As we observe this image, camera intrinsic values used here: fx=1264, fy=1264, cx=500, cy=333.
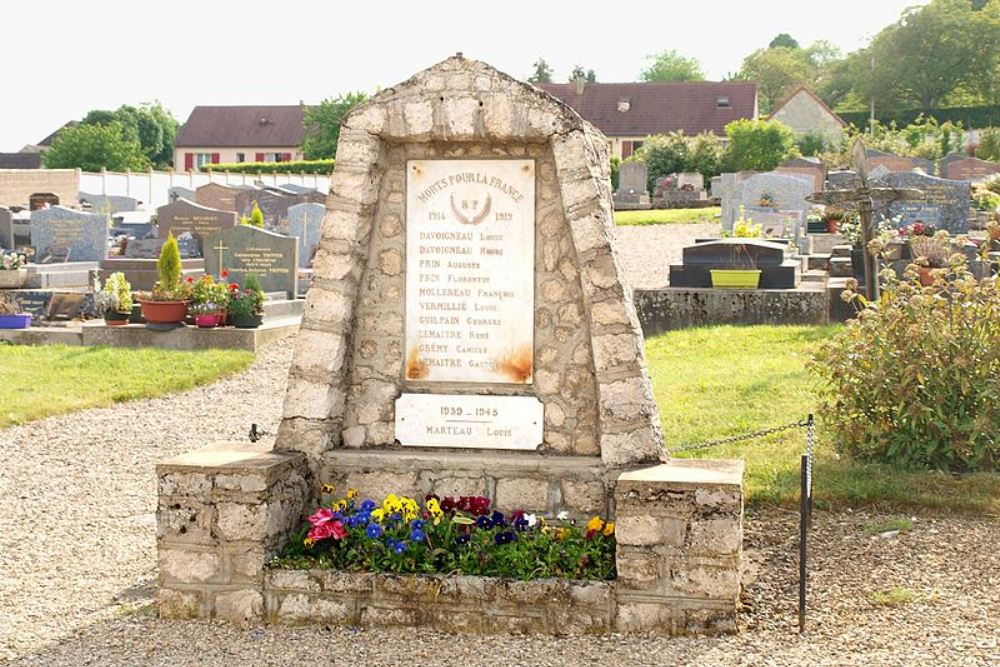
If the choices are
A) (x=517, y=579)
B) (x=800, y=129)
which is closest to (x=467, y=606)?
(x=517, y=579)

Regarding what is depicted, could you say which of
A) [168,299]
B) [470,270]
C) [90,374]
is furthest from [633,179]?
[470,270]

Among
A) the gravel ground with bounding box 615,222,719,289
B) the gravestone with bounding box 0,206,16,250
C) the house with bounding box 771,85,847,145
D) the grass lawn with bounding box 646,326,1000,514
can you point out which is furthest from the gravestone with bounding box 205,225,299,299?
the house with bounding box 771,85,847,145

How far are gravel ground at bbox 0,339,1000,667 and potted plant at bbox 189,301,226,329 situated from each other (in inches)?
250

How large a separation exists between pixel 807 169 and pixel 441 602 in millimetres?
34946

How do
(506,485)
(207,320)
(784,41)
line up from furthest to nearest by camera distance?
(784,41) → (207,320) → (506,485)

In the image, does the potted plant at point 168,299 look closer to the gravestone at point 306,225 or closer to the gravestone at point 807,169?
the gravestone at point 306,225

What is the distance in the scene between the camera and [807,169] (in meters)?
38.7

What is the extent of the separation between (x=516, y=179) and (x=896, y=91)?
243 feet

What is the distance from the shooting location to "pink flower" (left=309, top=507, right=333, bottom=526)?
596cm

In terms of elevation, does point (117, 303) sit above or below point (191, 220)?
below

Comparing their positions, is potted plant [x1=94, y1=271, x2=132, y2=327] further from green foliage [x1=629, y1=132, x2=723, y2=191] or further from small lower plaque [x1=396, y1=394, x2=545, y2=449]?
green foliage [x1=629, y1=132, x2=723, y2=191]

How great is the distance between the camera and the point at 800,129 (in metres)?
62.5

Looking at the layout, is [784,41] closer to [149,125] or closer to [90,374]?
[149,125]

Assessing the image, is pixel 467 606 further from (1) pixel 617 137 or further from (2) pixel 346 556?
(1) pixel 617 137
